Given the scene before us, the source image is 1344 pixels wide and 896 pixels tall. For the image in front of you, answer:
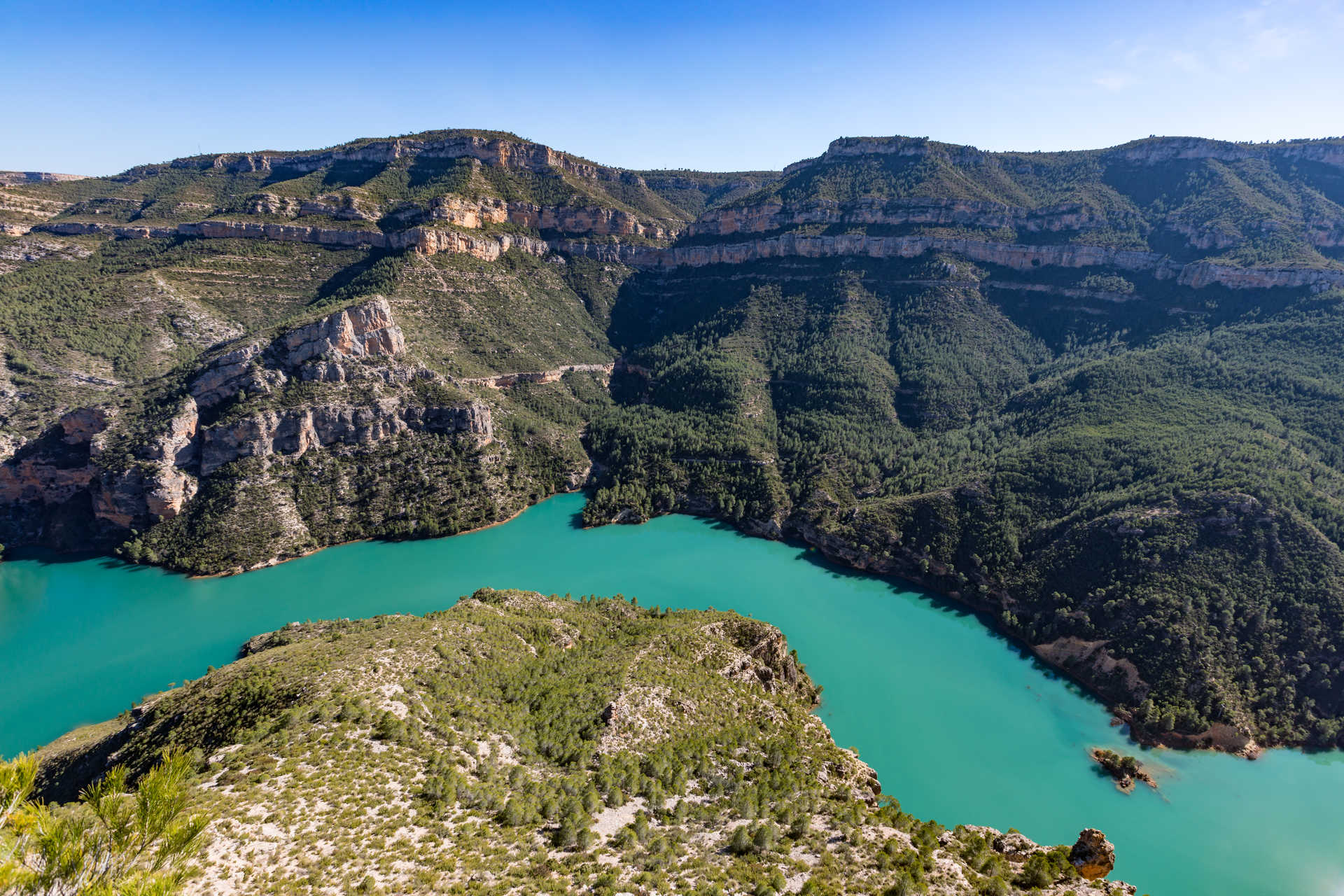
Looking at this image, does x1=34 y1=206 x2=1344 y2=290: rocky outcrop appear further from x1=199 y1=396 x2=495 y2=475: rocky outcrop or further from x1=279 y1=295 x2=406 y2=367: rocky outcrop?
x1=199 y1=396 x2=495 y2=475: rocky outcrop

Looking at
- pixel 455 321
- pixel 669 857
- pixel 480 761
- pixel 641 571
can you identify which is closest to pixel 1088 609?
pixel 641 571

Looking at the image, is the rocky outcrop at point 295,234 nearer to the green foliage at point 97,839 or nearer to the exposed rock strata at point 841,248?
the exposed rock strata at point 841,248

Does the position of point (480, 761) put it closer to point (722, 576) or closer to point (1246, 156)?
point (722, 576)

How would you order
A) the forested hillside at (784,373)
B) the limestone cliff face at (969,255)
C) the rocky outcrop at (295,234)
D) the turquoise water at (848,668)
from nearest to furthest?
the turquoise water at (848,668) → the forested hillside at (784,373) → the limestone cliff face at (969,255) → the rocky outcrop at (295,234)

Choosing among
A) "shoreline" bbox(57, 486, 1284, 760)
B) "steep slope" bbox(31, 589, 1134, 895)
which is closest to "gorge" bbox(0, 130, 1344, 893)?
"shoreline" bbox(57, 486, 1284, 760)

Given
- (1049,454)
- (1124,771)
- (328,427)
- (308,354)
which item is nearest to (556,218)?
(308,354)

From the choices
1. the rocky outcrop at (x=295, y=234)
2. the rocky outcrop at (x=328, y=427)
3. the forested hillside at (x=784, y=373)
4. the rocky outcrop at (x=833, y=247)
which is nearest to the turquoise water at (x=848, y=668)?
the forested hillside at (x=784, y=373)
